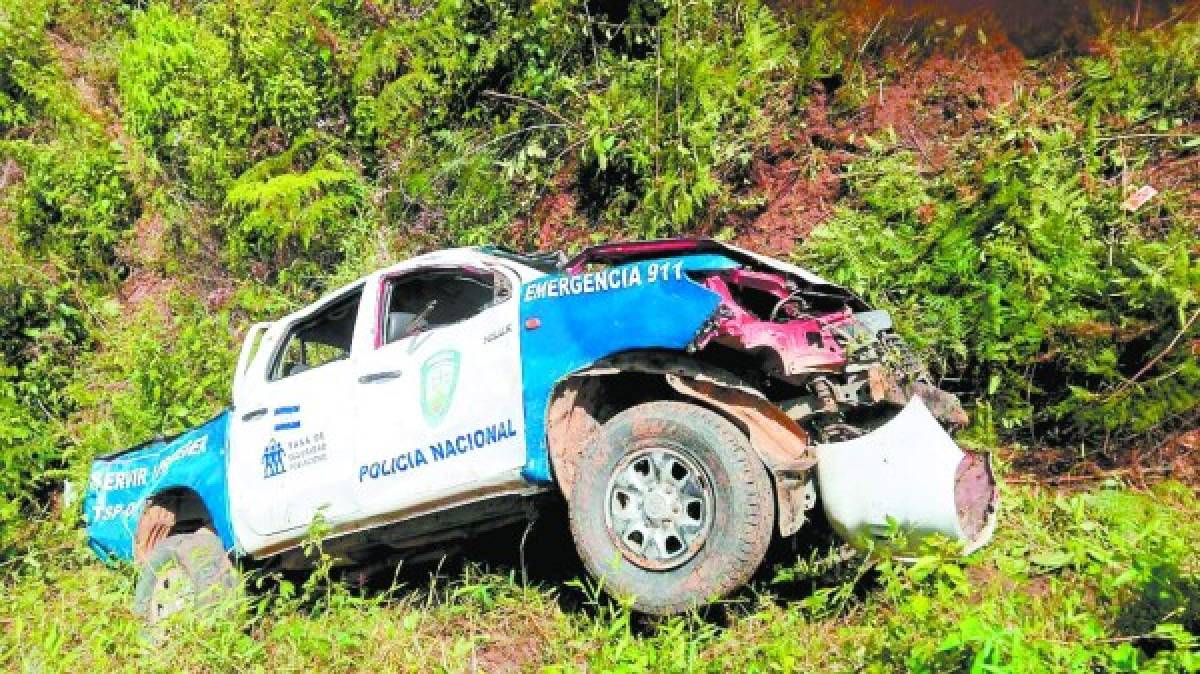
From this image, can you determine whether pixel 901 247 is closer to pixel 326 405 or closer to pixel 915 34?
pixel 915 34

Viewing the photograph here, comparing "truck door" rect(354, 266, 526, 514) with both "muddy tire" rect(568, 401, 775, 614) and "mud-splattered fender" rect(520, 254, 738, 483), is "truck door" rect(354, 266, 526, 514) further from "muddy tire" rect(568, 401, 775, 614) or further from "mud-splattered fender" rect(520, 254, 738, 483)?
"muddy tire" rect(568, 401, 775, 614)

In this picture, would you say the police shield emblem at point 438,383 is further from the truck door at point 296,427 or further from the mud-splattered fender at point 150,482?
the mud-splattered fender at point 150,482

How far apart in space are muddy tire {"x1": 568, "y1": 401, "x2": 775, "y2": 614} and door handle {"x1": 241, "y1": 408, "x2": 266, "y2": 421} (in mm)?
2363

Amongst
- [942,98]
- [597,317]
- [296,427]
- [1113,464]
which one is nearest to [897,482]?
[597,317]

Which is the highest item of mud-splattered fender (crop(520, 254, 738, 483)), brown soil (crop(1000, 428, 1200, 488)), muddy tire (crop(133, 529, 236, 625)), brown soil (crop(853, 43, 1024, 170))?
brown soil (crop(853, 43, 1024, 170))

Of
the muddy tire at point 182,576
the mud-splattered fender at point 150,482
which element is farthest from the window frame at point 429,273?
the muddy tire at point 182,576

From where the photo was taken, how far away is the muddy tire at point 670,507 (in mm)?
4582

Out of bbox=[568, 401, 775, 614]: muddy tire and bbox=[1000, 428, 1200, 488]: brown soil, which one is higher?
bbox=[568, 401, 775, 614]: muddy tire

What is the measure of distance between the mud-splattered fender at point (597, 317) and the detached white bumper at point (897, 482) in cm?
85

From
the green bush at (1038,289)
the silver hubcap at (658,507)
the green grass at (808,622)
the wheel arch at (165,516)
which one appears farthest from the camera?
the wheel arch at (165,516)

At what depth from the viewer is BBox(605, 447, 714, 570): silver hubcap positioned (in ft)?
15.5

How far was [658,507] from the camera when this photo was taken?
4.82m

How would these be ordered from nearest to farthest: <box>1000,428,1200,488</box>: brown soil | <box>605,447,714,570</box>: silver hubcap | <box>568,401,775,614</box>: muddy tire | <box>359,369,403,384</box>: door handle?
1. <box>568,401,775,614</box>: muddy tire
2. <box>605,447,714,570</box>: silver hubcap
3. <box>359,369,403,384</box>: door handle
4. <box>1000,428,1200,488</box>: brown soil

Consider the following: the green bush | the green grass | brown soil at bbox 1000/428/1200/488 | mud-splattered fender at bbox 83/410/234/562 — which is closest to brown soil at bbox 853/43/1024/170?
the green bush
